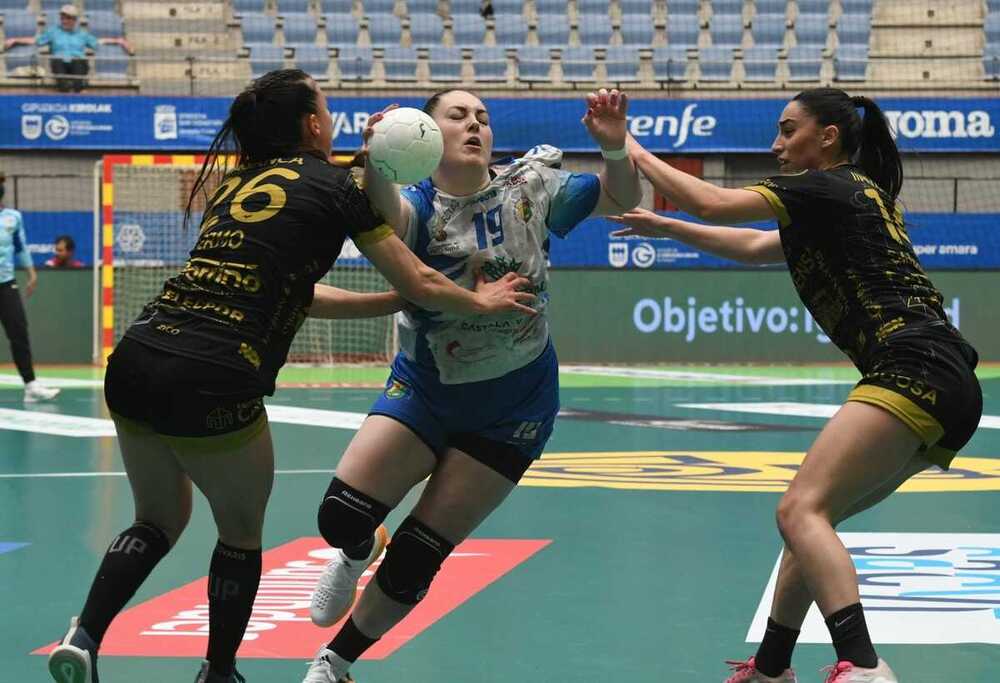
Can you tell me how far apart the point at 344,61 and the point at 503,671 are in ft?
64.7

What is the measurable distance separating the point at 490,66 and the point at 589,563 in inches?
699

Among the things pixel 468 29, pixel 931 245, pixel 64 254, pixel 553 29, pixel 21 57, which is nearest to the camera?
pixel 64 254

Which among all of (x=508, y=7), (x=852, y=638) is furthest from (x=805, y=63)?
(x=852, y=638)

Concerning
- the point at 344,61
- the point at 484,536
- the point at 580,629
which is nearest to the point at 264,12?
the point at 344,61

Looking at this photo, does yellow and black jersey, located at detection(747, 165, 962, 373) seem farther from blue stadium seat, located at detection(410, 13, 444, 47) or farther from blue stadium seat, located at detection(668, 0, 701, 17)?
blue stadium seat, located at detection(668, 0, 701, 17)

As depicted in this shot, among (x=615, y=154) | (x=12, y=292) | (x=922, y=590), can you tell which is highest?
(x=615, y=154)

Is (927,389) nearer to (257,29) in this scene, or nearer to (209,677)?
(209,677)

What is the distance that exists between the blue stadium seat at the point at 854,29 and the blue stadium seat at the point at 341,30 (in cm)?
794

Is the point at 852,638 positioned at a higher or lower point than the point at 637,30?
lower

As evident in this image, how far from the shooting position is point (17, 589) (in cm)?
630

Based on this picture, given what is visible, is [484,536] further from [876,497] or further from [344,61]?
[344,61]

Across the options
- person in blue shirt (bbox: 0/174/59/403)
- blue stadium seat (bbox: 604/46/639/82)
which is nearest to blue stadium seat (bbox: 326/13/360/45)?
blue stadium seat (bbox: 604/46/639/82)

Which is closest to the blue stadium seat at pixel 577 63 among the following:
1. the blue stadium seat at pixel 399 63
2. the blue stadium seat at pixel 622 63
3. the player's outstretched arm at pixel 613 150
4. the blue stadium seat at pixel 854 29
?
the blue stadium seat at pixel 622 63

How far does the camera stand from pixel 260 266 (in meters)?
4.12
